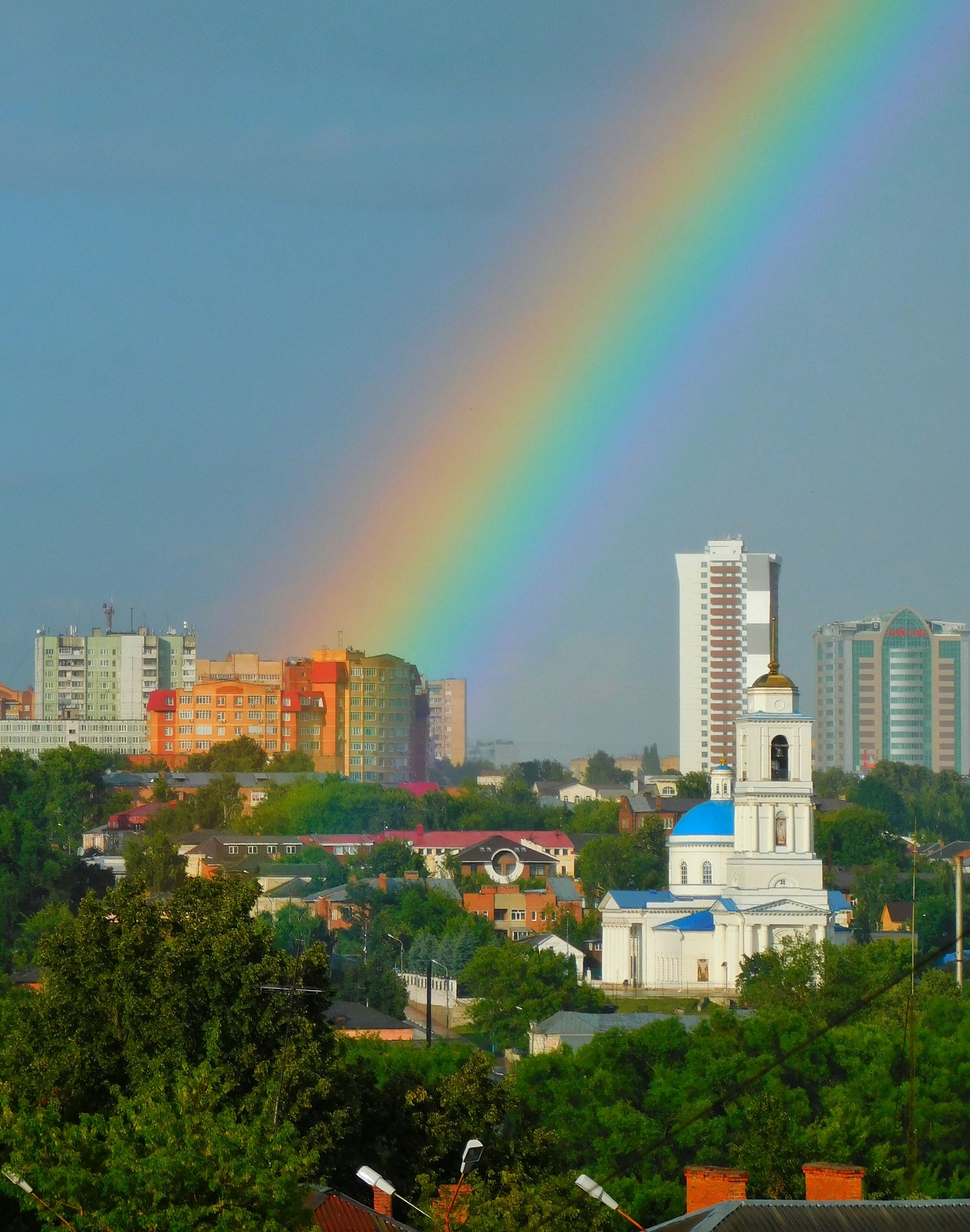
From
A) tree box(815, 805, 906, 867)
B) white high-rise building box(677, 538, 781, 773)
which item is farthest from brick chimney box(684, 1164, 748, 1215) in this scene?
white high-rise building box(677, 538, 781, 773)

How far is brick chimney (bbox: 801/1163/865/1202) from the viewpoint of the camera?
25.1m

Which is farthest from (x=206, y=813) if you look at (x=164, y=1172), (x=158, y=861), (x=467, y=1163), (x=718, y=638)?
(x=164, y=1172)

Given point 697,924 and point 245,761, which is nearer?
point 697,924

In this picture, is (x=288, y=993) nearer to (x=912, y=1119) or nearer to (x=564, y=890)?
(x=912, y=1119)

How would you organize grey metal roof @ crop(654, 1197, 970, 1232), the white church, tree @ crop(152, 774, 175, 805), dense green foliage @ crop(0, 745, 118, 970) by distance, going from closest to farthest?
1. grey metal roof @ crop(654, 1197, 970, 1232)
2. the white church
3. dense green foliage @ crop(0, 745, 118, 970)
4. tree @ crop(152, 774, 175, 805)

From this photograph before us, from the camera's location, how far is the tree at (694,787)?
5778 inches

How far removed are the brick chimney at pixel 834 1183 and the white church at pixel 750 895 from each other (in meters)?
59.1

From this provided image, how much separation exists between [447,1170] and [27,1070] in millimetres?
5821

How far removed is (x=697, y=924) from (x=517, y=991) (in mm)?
18497

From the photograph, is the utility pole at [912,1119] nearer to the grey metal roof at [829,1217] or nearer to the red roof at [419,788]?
the grey metal roof at [829,1217]

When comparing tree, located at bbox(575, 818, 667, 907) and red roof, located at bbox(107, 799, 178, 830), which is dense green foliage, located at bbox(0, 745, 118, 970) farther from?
tree, located at bbox(575, 818, 667, 907)

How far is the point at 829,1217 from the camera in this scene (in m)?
22.8

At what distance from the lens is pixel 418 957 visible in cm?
8438

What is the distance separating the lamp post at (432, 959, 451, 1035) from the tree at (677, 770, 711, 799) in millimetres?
63659
